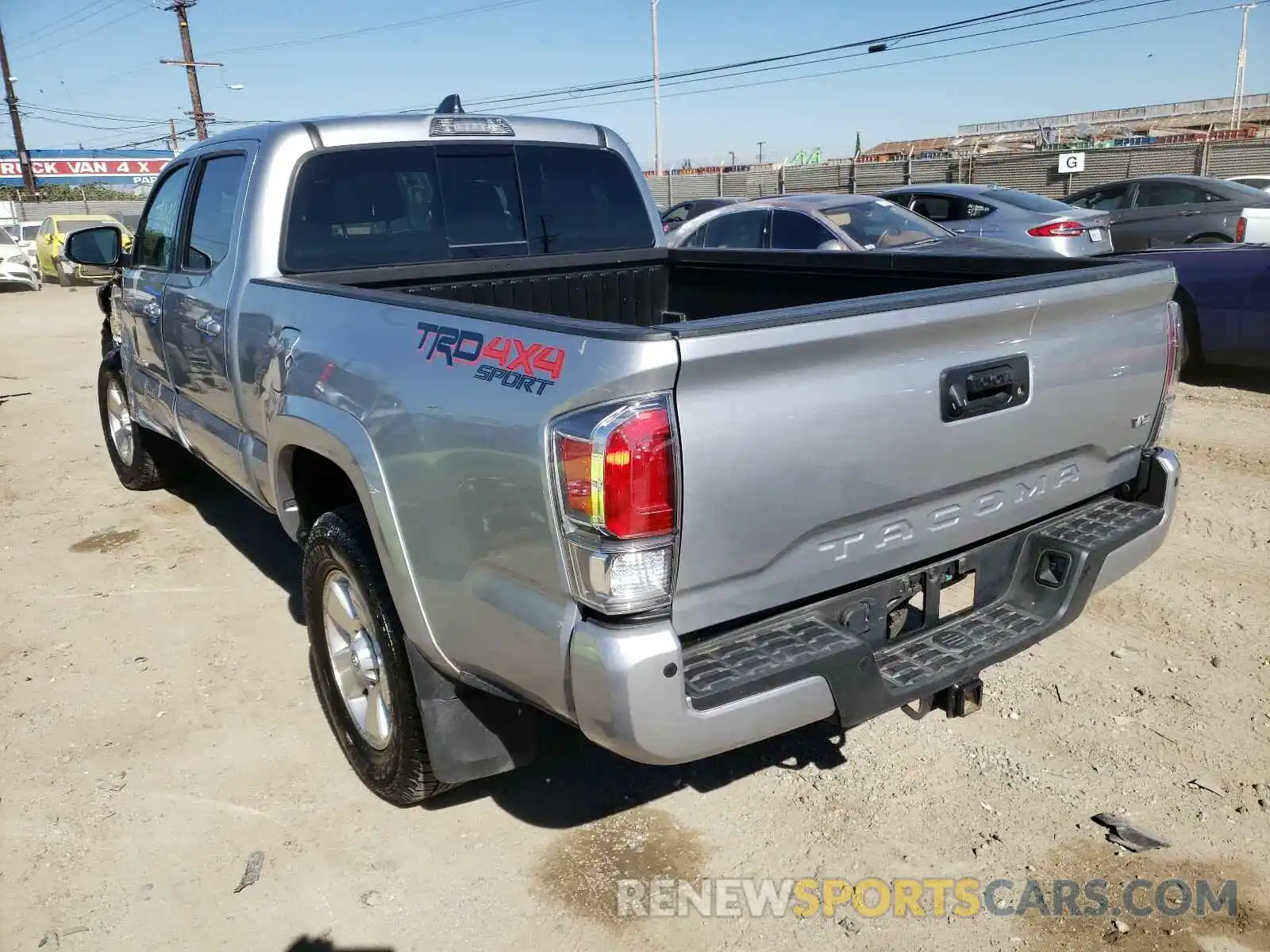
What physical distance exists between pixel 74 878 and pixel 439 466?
1.76 metres

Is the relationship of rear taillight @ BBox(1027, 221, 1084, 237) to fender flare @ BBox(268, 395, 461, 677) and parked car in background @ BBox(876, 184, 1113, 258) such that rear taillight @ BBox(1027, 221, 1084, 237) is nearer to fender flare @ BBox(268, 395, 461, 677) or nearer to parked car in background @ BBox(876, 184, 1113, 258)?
parked car in background @ BBox(876, 184, 1113, 258)

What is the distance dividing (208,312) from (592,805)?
2.44 metres

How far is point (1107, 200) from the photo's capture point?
1509cm

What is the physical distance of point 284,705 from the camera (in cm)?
392

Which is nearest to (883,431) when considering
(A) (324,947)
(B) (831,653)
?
(B) (831,653)

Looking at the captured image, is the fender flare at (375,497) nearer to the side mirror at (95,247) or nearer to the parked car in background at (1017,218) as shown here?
the side mirror at (95,247)

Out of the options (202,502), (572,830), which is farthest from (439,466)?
(202,502)

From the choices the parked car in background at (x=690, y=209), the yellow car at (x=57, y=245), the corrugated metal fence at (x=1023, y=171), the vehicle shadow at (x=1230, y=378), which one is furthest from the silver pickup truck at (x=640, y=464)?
the yellow car at (x=57, y=245)

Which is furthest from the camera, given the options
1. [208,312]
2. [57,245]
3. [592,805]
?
[57,245]

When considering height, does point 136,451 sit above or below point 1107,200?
below

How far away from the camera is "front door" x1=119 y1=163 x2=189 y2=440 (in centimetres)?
470

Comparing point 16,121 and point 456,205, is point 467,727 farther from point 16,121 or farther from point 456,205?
point 16,121

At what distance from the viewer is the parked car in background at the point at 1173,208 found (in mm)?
13344

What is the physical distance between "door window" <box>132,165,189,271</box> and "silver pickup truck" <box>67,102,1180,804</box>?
530 millimetres
